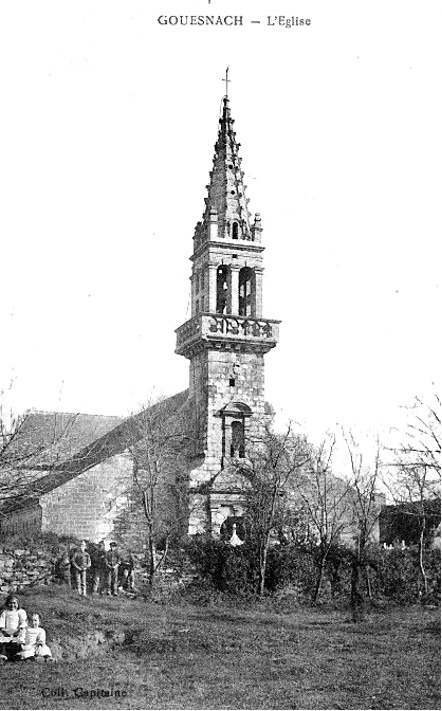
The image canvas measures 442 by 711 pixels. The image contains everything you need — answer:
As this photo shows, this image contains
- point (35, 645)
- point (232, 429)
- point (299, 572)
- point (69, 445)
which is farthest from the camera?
point (69, 445)

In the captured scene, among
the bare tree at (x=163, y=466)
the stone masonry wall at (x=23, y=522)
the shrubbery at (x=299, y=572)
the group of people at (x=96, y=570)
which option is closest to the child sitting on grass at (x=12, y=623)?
the group of people at (x=96, y=570)

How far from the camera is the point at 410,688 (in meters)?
13.9

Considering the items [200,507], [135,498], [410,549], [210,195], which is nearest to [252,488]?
[200,507]

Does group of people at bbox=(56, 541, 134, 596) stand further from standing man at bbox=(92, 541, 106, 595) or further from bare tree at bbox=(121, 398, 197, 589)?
bare tree at bbox=(121, 398, 197, 589)

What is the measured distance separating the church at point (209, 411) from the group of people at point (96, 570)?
5.89 m

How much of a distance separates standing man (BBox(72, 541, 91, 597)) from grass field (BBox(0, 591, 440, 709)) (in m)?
2.35

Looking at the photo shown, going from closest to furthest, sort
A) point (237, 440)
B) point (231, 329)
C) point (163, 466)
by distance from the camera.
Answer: point (163, 466)
point (231, 329)
point (237, 440)

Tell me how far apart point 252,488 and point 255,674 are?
1691cm

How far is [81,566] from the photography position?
24594 millimetres

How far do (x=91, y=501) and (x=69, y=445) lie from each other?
4612 millimetres

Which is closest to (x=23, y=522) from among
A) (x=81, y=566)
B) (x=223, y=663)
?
(x=81, y=566)

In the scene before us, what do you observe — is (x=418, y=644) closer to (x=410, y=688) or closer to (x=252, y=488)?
→ (x=410, y=688)

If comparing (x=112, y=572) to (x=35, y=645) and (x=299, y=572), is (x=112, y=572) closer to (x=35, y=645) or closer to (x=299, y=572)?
(x=299, y=572)

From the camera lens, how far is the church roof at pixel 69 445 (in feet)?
47.3
